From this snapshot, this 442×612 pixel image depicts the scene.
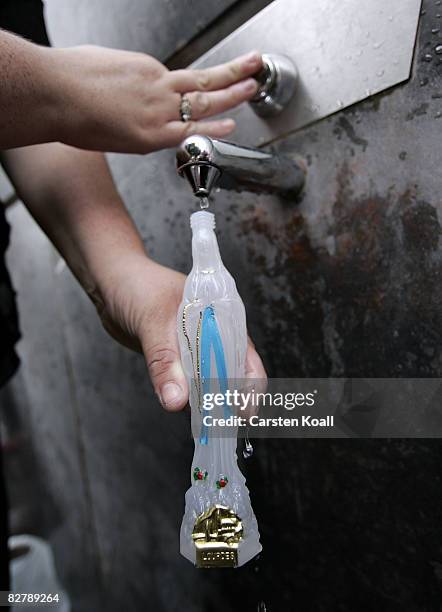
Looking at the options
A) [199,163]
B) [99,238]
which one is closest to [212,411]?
[199,163]

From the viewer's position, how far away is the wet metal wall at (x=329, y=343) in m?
0.49

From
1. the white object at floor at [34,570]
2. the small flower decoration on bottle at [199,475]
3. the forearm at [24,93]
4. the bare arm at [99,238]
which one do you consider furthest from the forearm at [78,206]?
the white object at floor at [34,570]

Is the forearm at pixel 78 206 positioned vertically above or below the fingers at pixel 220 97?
below

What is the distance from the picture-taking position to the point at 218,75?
0.58m

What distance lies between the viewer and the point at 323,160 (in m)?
0.56

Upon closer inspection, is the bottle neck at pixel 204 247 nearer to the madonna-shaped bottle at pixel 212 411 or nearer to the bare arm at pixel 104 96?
the madonna-shaped bottle at pixel 212 411

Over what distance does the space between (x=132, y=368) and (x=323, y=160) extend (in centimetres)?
55

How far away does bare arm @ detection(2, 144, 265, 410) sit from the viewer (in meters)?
0.49

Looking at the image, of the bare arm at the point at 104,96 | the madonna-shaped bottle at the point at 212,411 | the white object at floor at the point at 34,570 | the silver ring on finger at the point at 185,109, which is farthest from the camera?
the white object at floor at the point at 34,570

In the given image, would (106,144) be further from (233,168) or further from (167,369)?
(167,369)

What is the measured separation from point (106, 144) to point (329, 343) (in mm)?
335

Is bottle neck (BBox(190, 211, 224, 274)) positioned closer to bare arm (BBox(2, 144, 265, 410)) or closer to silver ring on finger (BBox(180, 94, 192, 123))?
bare arm (BBox(2, 144, 265, 410))

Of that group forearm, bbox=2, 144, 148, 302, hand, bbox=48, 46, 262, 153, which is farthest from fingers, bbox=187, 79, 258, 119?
forearm, bbox=2, 144, 148, 302

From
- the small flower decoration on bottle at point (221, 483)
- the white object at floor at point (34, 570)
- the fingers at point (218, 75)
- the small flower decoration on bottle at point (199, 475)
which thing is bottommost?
the white object at floor at point (34, 570)
